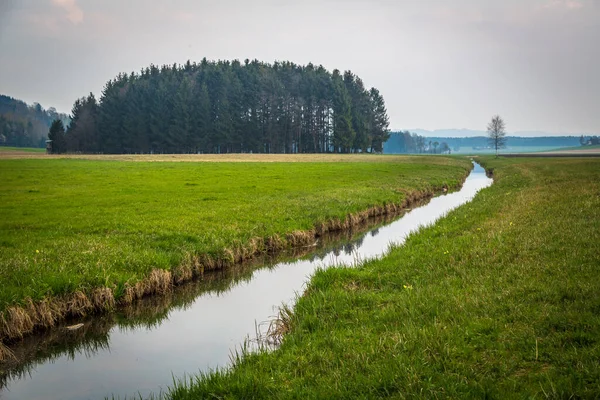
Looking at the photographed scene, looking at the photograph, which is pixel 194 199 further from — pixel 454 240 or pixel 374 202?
pixel 454 240

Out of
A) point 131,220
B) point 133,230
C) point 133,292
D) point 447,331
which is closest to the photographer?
point 447,331

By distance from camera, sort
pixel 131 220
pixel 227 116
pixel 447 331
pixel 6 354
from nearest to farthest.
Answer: pixel 447 331, pixel 6 354, pixel 131 220, pixel 227 116

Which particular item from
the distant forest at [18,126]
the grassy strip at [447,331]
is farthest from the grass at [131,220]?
the distant forest at [18,126]

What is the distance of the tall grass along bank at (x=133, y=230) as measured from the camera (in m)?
11.9

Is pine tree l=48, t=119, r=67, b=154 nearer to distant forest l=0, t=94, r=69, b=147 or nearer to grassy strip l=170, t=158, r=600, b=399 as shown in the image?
distant forest l=0, t=94, r=69, b=147

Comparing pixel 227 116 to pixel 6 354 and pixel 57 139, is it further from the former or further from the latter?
pixel 6 354

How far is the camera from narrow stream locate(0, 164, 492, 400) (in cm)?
884

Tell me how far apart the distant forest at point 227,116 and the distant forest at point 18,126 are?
20684 millimetres

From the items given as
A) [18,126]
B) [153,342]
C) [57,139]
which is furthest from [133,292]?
[18,126]

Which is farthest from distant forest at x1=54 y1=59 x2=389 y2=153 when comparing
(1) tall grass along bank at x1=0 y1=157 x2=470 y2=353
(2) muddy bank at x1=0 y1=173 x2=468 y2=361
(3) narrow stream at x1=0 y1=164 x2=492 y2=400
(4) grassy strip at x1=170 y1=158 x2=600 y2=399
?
(4) grassy strip at x1=170 y1=158 x2=600 y2=399

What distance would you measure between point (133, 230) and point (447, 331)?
46.3 ft

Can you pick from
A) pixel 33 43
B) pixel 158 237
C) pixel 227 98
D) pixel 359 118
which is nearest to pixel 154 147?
pixel 227 98

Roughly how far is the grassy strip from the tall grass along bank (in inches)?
206

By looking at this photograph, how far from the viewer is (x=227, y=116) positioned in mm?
115812
